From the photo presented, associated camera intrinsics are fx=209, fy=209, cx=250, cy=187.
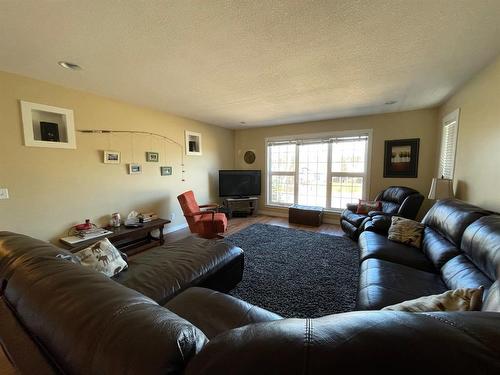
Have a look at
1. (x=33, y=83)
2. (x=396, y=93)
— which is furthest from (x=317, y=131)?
(x=33, y=83)

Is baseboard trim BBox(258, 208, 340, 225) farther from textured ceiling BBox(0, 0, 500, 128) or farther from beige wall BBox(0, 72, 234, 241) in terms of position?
textured ceiling BBox(0, 0, 500, 128)

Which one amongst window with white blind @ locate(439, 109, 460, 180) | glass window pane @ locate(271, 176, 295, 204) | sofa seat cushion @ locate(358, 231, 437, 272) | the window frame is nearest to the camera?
sofa seat cushion @ locate(358, 231, 437, 272)

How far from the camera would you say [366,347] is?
15.8 inches

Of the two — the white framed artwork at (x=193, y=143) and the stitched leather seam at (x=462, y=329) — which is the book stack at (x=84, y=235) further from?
the stitched leather seam at (x=462, y=329)

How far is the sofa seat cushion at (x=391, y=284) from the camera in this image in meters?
1.33

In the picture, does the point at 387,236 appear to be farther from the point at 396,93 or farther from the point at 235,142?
the point at 235,142

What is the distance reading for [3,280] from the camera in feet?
3.16

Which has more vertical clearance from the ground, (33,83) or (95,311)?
(33,83)

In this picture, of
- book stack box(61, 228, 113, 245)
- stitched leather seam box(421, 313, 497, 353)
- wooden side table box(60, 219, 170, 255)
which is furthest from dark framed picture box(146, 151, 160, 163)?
stitched leather seam box(421, 313, 497, 353)

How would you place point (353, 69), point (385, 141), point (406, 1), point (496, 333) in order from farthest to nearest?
point (385, 141) → point (353, 69) → point (406, 1) → point (496, 333)

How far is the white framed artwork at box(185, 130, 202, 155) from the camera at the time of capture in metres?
4.53

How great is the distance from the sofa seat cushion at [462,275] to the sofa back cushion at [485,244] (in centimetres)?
4

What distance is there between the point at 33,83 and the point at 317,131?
15.5ft

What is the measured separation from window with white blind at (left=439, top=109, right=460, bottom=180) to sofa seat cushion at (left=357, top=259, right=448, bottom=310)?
7.42 feet
